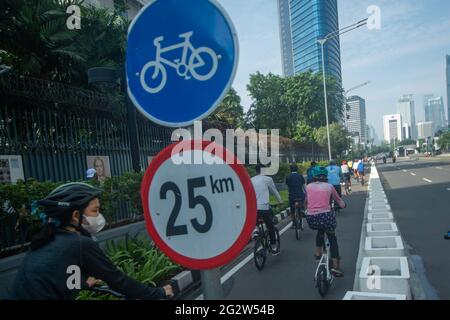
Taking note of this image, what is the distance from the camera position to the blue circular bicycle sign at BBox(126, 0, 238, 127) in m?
1.76

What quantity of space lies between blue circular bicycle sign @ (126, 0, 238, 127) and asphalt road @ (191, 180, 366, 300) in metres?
2.76

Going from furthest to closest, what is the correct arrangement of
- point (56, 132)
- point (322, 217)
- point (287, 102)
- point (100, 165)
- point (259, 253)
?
point (287, 102), point (100, 165), point (56, 132), point (259, 253), point (322, 217)

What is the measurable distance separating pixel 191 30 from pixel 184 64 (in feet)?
0.54

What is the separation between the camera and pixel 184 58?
179cm

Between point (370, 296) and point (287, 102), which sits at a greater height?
point (287, 102)

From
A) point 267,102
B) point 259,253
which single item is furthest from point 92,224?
point 267,102

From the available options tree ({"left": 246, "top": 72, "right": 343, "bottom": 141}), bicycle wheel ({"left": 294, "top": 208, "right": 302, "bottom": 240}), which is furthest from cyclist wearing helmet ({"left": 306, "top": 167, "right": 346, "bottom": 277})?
tree ({"left": 246, "top": 72, "right": 343, "bottom": 141})

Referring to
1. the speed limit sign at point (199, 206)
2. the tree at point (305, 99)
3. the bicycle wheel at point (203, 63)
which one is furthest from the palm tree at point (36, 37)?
the tree at point (305, 99)

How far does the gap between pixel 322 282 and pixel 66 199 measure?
3.91 m

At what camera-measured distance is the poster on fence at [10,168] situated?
582cm

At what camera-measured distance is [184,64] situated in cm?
178
